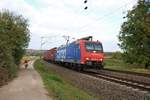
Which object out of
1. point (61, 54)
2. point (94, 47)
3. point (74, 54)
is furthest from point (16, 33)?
point (61, 54)

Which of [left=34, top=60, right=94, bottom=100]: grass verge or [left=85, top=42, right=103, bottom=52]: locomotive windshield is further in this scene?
[left=85, top=42, right=103, bottom=52]: locomotive windshield

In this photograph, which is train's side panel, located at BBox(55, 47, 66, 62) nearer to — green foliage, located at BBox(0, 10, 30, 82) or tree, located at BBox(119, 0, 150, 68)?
green foliage, located at BBox(0, 10, 30, 82)

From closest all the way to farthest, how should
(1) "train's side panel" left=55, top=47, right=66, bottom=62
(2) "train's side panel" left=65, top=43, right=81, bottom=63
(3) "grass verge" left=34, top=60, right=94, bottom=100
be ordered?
(3) "grass verge" left=34, top=60, right=94, bottom=100 → (2) "train's side panel" left=65, top=43, right=81, bottom=63 → (1) "train's side panel" left=55, top=47, right=66, bottom=62

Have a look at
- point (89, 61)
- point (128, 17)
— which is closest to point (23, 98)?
point (89, 61)

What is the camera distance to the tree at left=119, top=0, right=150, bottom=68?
64688 millimetres

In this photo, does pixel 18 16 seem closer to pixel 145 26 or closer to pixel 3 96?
pixel 145 26

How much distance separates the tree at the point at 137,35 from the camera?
212 feet

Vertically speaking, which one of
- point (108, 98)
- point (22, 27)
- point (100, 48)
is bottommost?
point (108, 98)

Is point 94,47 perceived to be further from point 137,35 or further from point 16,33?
point 137,35

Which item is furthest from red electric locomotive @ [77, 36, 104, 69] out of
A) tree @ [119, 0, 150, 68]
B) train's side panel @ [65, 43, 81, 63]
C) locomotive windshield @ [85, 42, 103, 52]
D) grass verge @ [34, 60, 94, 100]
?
tree @ [119, 0, 150, 68]

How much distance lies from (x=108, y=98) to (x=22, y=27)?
30.1 m

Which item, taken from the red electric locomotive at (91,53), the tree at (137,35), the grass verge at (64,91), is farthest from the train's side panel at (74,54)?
the tree at (137,35)

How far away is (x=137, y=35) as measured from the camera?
221ft

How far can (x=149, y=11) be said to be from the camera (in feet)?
211
